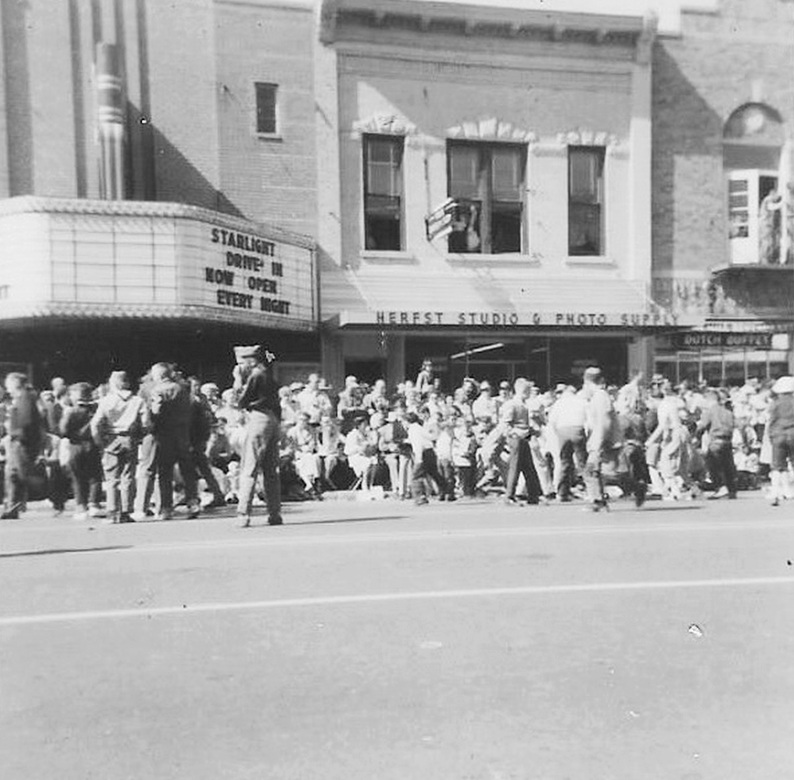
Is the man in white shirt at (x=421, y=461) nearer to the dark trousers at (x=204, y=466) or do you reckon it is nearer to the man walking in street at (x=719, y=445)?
the dark trousers at (x=204, y=466)

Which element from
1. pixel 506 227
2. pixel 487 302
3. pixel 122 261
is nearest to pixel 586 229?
pixel 506 227

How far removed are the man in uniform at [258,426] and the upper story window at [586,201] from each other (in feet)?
36.2

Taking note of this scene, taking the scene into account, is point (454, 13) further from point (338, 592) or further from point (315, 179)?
point (338, 592)

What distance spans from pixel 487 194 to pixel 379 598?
1368 centimetres

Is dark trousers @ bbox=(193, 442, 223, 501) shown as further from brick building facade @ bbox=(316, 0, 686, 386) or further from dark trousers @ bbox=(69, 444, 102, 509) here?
brick building facade @ bbox=(316, 0, 686, 386)

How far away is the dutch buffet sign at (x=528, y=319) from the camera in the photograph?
16781 mm

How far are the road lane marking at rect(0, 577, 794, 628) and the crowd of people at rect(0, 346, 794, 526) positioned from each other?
11.7ft

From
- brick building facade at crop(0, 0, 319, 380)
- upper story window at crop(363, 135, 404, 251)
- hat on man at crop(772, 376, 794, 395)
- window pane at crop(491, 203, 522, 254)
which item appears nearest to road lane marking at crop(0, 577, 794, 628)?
hat on man at crop(772, 376, 794, 395)

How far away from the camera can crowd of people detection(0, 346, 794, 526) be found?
1038 cm

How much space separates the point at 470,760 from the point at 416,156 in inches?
613

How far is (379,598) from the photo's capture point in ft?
20.0

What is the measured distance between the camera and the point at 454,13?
57.8 feet

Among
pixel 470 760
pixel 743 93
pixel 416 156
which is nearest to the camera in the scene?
pixel 470 760

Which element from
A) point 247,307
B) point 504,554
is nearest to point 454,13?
point 247,307
